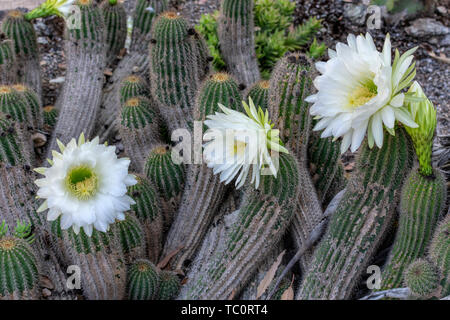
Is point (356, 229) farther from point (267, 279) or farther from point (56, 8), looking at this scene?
point (56, 8)

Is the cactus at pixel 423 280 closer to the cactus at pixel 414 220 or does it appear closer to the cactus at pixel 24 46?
→ the cactus at pixel 414 220

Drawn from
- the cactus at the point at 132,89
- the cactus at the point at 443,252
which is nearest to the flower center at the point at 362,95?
the cactus at the point at 443,252

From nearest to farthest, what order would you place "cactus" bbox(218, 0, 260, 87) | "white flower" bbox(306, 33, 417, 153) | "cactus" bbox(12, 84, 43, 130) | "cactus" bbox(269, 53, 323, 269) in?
"white flower" bbox(306, 33, 417, 153) < "cactus" bbox(269, 53, 323, 269) < "cactus" bbox(12, 84, 43, 130) < "cactus" bbox(218, 0, 260, 87)

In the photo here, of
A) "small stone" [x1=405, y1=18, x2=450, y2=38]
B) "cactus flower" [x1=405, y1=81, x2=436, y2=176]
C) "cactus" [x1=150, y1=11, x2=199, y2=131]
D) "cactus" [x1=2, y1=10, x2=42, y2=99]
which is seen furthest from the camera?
"small stone" [x1=405, y1=18, x2=450, y2=38]

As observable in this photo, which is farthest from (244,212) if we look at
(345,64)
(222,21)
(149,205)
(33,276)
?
(222,21)

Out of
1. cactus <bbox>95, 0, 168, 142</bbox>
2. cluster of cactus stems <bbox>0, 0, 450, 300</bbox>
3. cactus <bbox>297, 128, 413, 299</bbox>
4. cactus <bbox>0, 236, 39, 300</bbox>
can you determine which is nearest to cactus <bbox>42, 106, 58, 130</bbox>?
cluster of cactus stems <bbox>0, 0, 450, 300</bbox>

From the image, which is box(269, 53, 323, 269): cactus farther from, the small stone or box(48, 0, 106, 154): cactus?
the small stone
